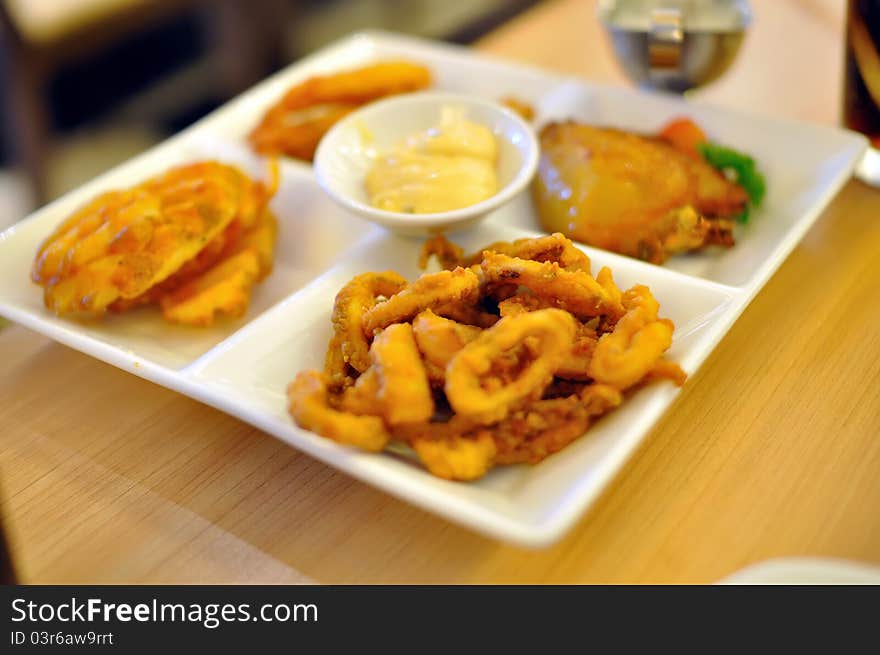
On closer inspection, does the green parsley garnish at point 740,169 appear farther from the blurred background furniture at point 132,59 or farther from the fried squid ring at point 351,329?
the blurred background furniture at point 132,59

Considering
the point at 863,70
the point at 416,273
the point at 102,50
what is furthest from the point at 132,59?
the point at 863,70

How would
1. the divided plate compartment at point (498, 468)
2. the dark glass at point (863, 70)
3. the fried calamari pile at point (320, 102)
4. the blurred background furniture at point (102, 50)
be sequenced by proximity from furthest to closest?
the blurred background furniture at point (102, 50) → the fried calamari pile at point (320, 102) → the dark glass at point (863, 70) → the divided plate compartment at point (498, 468)

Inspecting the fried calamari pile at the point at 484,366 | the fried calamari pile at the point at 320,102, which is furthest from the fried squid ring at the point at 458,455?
the fried calamari pile at the point at 320,102

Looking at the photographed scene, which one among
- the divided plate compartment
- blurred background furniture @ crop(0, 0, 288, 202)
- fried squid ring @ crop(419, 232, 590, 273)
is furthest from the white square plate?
blurred background furniture @ crop(0, 0, 288, 202)

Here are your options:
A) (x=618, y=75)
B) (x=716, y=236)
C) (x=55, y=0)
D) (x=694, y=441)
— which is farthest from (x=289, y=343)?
(x=55, y=0)

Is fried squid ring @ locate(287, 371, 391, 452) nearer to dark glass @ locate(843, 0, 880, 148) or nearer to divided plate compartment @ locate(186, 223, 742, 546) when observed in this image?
divided plate compartment @ locate(186, 223, 742, 546)

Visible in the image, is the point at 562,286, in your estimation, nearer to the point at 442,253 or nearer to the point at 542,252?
the point at 542,252

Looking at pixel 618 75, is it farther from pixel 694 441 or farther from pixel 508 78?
pixel 694 441
